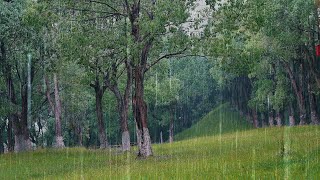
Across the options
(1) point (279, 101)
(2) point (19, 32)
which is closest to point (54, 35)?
(2) point (19, 32)

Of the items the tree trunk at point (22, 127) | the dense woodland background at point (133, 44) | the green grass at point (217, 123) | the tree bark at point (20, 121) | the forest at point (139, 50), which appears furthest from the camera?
the green grass at point (217, 123)

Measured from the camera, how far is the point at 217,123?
85.2 meters

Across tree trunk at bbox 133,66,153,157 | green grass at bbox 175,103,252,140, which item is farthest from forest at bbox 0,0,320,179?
green grass at bbox 175,103,252,140

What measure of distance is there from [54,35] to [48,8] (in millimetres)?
6653

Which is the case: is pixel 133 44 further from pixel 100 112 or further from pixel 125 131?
pixel 100 112

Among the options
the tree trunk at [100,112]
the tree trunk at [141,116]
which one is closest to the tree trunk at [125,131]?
the tree trunk at [100,112]

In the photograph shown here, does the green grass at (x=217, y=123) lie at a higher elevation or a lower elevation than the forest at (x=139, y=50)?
lower

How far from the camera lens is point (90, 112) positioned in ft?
254

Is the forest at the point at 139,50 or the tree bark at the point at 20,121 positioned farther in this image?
the tree bark at the point at 20,121

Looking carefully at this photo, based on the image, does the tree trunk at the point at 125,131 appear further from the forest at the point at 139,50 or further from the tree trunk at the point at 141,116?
the tree trunk at the point at 141,116

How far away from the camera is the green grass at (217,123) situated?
8079cm

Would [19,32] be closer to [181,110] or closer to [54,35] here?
[54,35]

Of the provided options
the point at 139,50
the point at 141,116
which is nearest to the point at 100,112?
the point at 141,116

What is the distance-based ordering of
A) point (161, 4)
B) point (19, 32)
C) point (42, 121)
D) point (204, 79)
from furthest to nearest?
point (204, 79)
point (42, 121)
point (19, 32)
point (161, 4)
